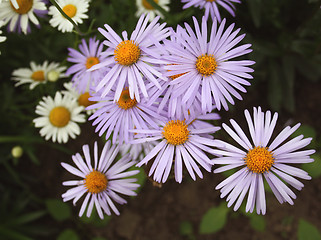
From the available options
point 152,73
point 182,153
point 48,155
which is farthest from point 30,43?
point 182,153

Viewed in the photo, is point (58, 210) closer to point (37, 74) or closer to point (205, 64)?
point (37, 74)

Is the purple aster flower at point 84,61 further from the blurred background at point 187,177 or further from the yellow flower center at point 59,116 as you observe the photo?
the blurred background at point 187,177

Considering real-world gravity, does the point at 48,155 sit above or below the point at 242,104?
below

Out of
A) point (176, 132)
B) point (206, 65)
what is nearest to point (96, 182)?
point (176, 132)

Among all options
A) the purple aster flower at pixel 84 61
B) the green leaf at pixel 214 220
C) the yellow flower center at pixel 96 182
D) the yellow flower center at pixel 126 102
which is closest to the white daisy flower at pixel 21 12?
the purple aster flower at pixel 84 61

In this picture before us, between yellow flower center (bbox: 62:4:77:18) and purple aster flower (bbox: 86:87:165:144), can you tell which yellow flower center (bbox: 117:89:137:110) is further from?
yellow flower center (bbox: 62:4:77:18)

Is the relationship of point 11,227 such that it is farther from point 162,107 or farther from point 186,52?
point 186,52
